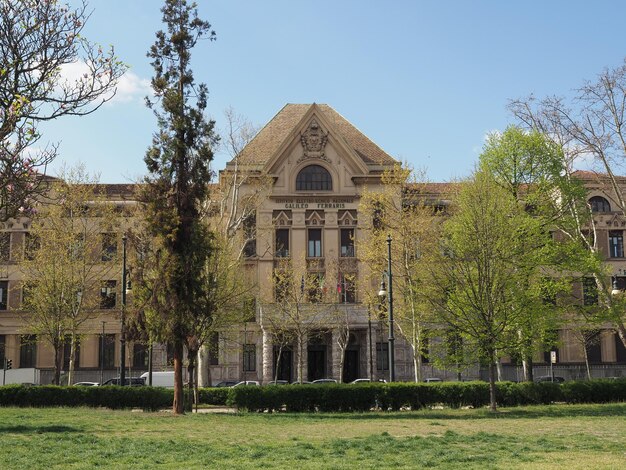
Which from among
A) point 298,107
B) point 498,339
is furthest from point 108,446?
point 298,107

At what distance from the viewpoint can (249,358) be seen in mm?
53031

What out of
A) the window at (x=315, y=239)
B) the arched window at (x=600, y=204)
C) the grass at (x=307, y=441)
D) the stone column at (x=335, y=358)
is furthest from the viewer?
the arched window at (x=600, y=204)

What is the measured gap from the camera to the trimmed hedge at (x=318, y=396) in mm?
28688

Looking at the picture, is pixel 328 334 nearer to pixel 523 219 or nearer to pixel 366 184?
pixel 366 184

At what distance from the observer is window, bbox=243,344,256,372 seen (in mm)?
52875

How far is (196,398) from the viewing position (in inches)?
1211

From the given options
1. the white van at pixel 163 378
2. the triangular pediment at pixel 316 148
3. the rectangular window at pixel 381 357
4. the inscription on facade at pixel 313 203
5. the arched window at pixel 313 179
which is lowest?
the white van at pixel 163 378

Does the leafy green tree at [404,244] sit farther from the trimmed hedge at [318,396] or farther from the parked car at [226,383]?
the parked car at [226,383]

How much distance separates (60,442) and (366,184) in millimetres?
40640

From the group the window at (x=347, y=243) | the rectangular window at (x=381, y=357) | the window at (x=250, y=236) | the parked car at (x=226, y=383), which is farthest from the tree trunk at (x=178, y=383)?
the window at (x=347, y=243)

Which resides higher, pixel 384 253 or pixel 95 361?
pixel 384 253

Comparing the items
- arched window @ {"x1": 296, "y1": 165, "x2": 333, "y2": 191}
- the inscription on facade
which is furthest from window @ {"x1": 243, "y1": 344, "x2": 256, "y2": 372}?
arched window @ {"x1": 296, "y1": 165, "x2": 333, "y2": 191}

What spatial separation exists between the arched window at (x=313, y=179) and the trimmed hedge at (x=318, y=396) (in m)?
26.2

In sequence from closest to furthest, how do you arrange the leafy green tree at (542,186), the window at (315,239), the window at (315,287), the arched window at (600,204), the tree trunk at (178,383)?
the tree trunk at (178,383) → the leafy green tree at (542,186) → the window at (315,287) → the window at (315,239) → the arched window at (600,204)
